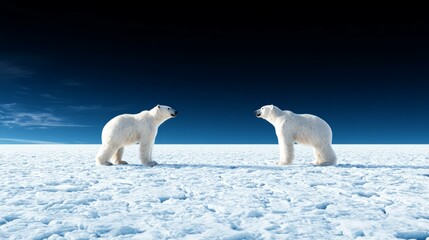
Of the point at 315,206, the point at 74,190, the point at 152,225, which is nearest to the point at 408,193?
the point at 315,206

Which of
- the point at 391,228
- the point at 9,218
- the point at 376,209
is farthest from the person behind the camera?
the point at 376,209

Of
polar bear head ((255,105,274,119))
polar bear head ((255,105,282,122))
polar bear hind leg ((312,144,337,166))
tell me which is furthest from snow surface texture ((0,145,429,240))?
polar bear head ((255,105,274,119))

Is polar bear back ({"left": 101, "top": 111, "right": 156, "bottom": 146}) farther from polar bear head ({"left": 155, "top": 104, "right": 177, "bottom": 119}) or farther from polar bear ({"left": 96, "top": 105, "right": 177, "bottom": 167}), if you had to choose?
polar bear head ({"left": 155, "top": 104, "right": 177, "bottom": 119})

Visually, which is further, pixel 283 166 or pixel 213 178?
pixel 283 166


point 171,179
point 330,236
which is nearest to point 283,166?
point 171,179

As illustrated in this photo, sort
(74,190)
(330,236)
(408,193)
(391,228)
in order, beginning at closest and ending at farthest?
(330,236) → (391,228) → (408,193) → (74,190)

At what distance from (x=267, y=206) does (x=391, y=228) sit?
140cm

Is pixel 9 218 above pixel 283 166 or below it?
below

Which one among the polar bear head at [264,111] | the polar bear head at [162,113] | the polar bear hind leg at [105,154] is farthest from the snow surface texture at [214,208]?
the polar bear head at [264,111]

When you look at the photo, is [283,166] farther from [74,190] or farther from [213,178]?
[74,190]

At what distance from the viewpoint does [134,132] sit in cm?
865

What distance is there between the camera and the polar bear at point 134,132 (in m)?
8.47

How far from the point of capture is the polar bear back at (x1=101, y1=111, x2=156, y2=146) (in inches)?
332

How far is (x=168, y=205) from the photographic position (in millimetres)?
4031
